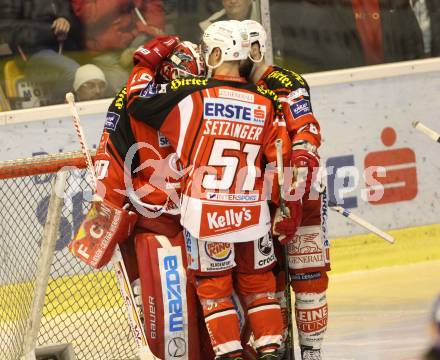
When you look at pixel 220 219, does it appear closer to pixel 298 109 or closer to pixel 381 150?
pixel 298 109

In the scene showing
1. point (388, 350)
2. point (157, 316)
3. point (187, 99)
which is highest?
point (187, 99)

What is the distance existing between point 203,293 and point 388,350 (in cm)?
147

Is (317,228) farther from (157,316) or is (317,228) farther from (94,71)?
(94,71)

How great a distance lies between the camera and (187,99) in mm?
4410

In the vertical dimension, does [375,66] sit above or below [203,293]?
above

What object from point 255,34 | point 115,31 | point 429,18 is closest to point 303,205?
point 255,34

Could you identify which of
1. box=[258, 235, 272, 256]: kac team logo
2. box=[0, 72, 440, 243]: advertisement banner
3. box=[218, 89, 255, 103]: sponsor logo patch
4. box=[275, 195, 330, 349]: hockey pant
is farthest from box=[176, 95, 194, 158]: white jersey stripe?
box=[0, 72, 440, 243]: advertisement banner

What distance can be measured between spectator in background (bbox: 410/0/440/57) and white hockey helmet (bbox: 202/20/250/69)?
9.96ft

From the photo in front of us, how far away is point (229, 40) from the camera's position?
446 centimetres

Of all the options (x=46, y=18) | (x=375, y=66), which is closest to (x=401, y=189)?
(x=375, y=66)

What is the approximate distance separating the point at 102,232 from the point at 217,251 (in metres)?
0.47

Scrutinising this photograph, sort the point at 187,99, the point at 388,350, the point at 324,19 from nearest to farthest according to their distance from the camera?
the point at 187,99
the point at 388,350
the point at 324,19

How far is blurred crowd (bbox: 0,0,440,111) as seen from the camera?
6.70 meters

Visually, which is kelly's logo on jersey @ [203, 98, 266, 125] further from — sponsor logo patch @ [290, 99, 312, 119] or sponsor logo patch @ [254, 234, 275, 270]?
sponsor logo patch @ [254, 234, 275, 270]
